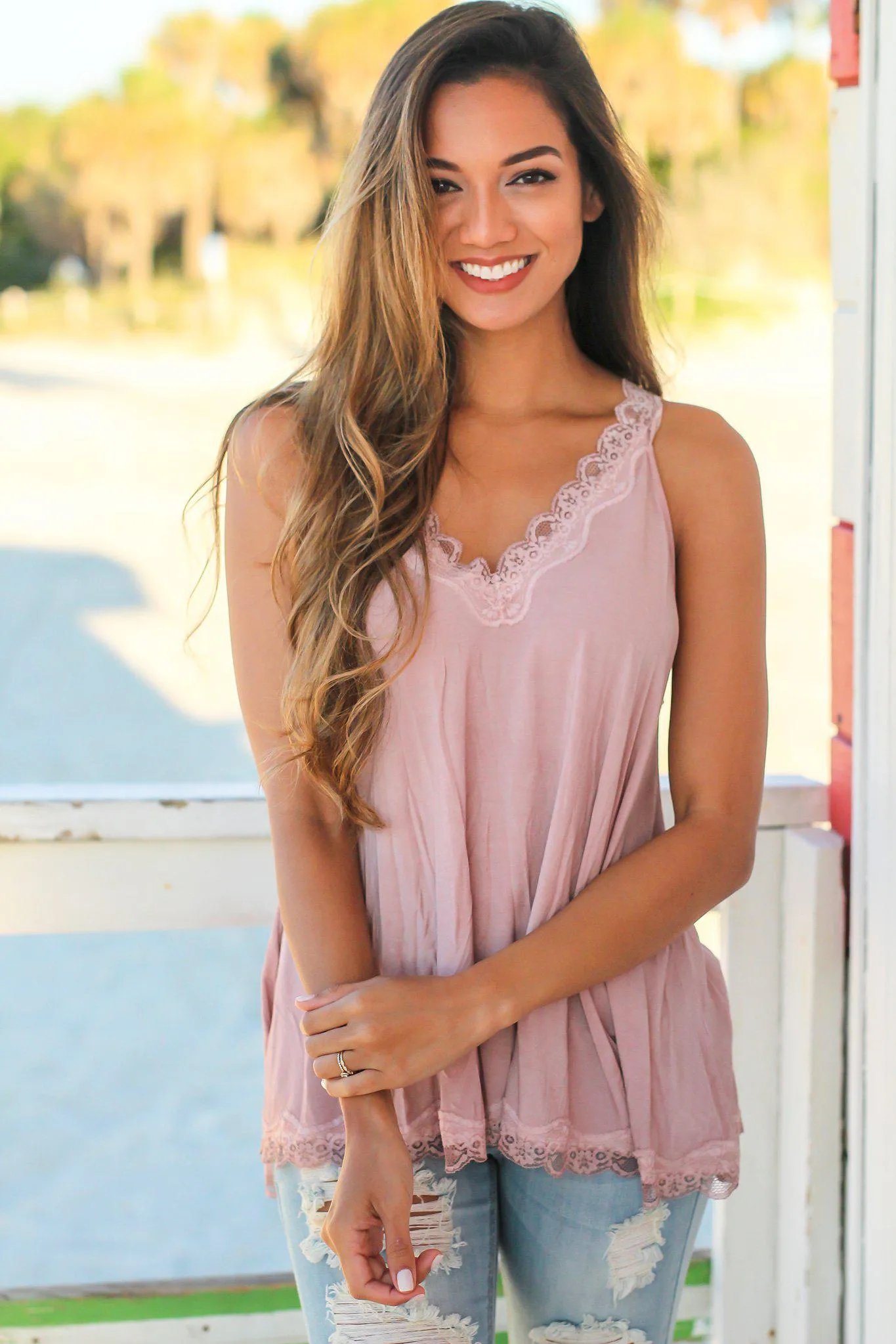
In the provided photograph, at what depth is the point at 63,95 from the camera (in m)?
12.0

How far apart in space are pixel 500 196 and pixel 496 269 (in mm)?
64

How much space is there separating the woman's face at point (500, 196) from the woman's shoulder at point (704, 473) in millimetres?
188

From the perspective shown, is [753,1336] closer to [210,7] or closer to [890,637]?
[890,637]

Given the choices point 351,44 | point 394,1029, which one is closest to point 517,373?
point 394,1029

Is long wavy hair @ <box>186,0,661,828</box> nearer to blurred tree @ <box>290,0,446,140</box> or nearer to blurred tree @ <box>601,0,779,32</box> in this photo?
blurred tree @ <box>290,0,446,140</box>

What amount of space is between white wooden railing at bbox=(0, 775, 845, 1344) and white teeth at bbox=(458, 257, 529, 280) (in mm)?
754

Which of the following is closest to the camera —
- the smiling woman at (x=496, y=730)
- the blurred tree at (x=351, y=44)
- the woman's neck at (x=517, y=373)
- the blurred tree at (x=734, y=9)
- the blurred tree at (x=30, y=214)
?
the smiling woman at (x=496, y=730)

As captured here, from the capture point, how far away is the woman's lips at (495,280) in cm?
121

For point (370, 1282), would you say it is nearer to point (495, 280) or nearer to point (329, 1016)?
point (329, 1016)

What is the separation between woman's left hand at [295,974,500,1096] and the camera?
3.57 ft

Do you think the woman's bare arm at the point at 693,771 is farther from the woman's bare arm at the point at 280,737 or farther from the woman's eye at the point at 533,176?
the woman's eye at the point at 533,176

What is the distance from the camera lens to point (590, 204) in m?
1.31

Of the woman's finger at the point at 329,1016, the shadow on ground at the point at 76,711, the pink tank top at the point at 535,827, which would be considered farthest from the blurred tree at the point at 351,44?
the woman's finger at the point at 329,1016

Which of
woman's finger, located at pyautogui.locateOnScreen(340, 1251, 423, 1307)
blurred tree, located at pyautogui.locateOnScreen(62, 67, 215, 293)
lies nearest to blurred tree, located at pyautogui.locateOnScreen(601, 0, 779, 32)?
blurred tree, located at pyautogui.locateOnScreen(62, 67, 215, 293)
